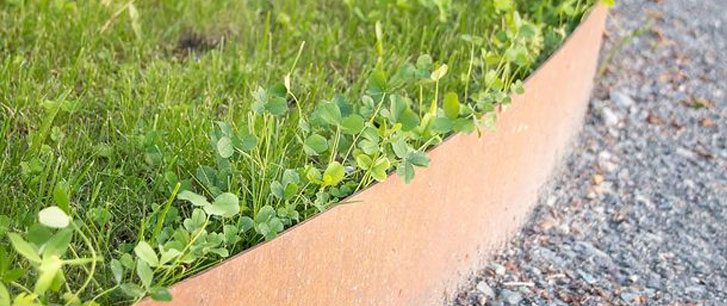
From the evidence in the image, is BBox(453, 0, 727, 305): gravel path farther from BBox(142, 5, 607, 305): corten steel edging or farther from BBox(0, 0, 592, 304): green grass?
BBox(0, 0, 592, 304): green grass

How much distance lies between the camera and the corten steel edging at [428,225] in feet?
7.77

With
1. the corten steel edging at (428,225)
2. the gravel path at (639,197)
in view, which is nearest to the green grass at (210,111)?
the corten steel edging at (428,225)

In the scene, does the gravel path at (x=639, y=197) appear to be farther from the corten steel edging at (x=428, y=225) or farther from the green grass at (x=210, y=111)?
the green grass at (x=210, y=111)

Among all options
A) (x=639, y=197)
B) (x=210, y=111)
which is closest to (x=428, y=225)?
(x=210, y=111)

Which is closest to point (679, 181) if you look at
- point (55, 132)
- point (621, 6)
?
point (621, 6)

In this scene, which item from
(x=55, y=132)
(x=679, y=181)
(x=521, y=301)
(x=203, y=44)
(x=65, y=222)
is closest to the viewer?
(x=65, y=222)

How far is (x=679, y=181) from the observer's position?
3.80 m

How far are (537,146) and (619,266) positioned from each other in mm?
416

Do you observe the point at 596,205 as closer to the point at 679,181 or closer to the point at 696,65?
the point at 679,181

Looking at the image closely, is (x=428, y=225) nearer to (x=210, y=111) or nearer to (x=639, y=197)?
(x=210, y=111)

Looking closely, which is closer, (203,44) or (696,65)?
(203,44)

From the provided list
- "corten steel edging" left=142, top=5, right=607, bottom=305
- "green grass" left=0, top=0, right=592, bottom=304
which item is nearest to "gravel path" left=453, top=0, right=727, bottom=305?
"corten steel edging" left=142, top=5, right=607, bottom=305

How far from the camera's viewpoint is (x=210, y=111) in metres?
3.04

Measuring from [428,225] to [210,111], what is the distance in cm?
64
